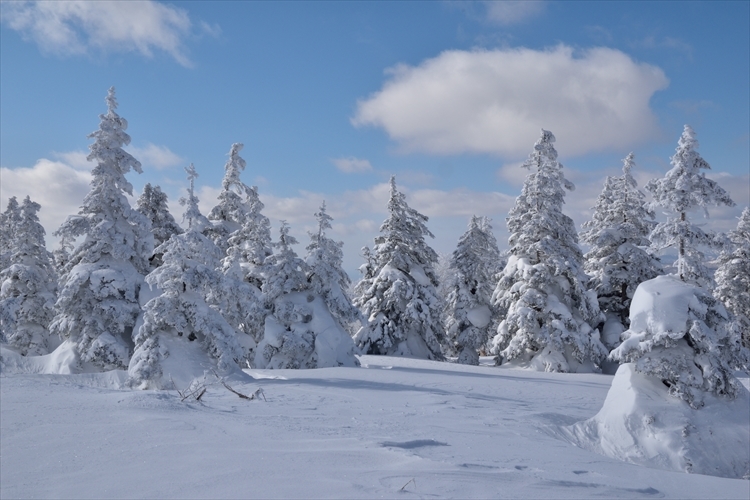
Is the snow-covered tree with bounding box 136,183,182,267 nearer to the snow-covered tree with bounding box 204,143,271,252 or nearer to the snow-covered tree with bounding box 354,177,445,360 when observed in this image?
the snow-covered tree with bounding box 204,143,271,252

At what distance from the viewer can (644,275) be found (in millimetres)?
28047

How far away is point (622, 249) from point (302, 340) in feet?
64.8

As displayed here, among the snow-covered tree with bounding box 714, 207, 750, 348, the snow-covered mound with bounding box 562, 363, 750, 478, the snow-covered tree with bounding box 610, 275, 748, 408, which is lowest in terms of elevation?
the snow-covered mound with bounding box 562, 363, 750, 478

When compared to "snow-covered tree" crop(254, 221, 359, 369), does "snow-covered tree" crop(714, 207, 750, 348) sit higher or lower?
higher

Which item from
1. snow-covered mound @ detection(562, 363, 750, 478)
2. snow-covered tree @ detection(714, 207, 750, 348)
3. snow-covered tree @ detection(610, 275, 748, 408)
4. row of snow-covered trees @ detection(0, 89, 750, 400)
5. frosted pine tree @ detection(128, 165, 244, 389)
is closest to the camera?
snow-covered mound @ detection(562, 363, 750, 478)

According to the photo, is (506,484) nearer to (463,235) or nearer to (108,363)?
(108,363)

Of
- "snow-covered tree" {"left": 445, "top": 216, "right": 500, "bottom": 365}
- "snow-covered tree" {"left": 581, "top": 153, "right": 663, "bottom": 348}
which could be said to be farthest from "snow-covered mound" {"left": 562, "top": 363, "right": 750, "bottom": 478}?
"snow-covered tree" {"left": 445, "top": 216, "right": 500, "bottom": 365}

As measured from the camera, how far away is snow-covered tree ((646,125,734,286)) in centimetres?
1669

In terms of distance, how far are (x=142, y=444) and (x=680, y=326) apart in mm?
12529

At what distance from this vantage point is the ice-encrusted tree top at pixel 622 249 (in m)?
27.9

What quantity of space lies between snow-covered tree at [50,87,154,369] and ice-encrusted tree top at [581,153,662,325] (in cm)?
2528

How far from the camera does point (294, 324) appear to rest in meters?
23.3

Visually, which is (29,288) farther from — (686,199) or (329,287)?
(686,199)

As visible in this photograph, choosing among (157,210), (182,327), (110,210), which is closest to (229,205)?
(157,210)
